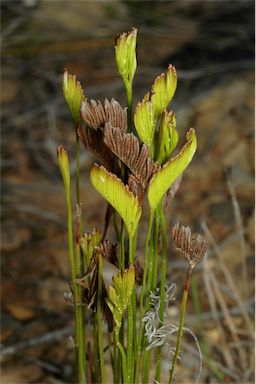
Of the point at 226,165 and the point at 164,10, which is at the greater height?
the point at 164,10

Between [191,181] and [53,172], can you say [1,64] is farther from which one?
[191,181]

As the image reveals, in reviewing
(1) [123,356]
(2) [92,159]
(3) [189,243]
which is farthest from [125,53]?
(2) [92,159]

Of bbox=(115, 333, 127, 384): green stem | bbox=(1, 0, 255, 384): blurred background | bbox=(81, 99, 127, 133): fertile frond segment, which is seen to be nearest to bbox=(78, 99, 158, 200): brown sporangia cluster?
bbox=(81, 99, 127, 133): fertile frond segment

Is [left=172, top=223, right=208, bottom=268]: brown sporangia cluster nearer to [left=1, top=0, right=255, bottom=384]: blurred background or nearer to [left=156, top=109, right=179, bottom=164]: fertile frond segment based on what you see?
[left=156, top=109, right=179, bottom=164]: fertile frond segment

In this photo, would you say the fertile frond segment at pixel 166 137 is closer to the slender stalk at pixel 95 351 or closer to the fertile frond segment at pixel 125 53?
the fertile frond segment at pixel 125 53

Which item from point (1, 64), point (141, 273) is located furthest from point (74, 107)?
point (1, 64)

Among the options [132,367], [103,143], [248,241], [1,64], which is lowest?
[132,367]

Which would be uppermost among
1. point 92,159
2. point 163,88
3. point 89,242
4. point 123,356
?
point 92,159

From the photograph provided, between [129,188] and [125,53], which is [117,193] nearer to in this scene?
[129,188]
